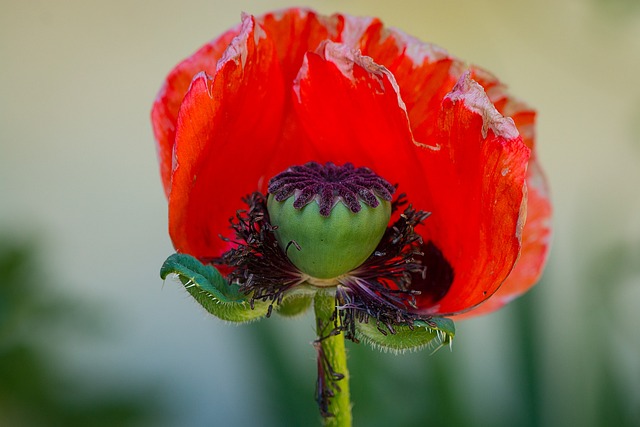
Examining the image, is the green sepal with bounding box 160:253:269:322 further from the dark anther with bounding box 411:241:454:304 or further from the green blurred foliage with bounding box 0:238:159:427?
the green blurred foliage with bounding box 0:238:159:427

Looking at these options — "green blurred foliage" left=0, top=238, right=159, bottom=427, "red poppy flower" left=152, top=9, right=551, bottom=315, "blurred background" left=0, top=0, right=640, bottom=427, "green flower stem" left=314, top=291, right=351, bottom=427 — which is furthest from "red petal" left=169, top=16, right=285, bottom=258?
"blurred background" left=0, top=0, right=640, bottom=427

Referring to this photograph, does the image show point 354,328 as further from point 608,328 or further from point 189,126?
point 608,328

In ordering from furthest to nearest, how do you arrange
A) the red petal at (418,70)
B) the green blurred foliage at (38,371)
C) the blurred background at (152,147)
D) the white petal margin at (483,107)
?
the blurred background at (152,147) < the green blurred foliage at (38,371) < the red petal at (418,70) < the white petal margin at (483,107)

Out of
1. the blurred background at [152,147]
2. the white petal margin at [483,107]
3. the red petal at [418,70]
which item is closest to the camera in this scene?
the white petal margin at [483,107]

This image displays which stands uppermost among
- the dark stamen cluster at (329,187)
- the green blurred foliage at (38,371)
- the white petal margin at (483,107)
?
the white petal margin at (483,107)

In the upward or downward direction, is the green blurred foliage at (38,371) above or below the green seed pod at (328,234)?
below

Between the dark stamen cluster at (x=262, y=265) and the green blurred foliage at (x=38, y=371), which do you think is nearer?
the dark stamen cluster at (x=262, y=265)

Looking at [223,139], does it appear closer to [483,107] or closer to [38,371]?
[483,107]

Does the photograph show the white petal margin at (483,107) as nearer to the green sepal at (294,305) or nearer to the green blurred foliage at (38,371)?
the green sepal at (294,305)

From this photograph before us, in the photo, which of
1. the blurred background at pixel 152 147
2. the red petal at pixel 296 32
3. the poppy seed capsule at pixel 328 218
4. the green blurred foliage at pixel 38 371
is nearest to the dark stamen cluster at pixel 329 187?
the poppy seed capsule at pixel 328 218
